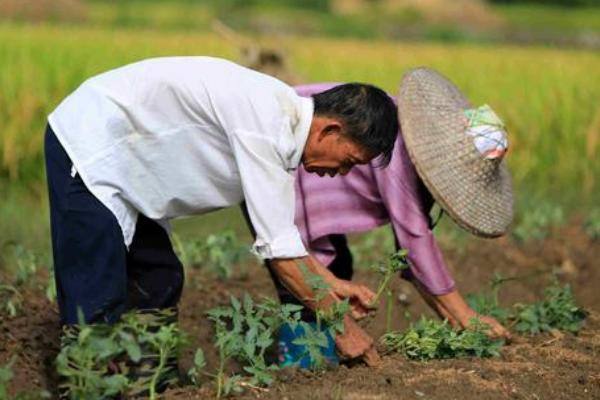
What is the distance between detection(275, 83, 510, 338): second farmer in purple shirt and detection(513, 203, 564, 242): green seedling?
2.83 metres

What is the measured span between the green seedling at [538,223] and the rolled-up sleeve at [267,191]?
13.1ft

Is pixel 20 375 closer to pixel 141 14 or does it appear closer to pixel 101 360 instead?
pixel 101 360

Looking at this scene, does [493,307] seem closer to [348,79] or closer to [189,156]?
[189,156]

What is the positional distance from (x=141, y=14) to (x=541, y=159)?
851 inches

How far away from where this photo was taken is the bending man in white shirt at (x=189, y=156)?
12.1ft

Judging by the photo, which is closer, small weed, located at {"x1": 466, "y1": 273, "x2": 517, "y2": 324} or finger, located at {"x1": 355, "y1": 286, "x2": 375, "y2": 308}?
finger, located at {"x1": 355, "y1": 286, "x2": 375, "y2": 308}

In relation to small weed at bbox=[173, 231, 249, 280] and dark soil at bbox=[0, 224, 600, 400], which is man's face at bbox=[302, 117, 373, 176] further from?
small weed at bbox=[173, 231, 249, 280]

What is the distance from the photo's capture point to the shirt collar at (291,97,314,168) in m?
3.74

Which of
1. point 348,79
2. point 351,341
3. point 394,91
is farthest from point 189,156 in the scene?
point 348,79

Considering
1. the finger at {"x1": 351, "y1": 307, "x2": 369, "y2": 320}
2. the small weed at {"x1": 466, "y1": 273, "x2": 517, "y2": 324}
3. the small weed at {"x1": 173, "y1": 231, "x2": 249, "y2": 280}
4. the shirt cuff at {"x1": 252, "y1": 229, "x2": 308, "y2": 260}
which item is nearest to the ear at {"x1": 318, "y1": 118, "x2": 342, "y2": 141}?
the shirt cuff at {"x1": 252, "y1": 229, "x2": 308, "y2": 260}

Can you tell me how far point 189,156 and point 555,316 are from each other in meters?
1.64

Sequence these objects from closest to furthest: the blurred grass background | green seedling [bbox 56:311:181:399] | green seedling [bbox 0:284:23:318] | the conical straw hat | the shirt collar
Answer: green seedling [bbox 56:311:181:399] → the shirt collar → the conical straw hat → green seedling [bbox 0:284:23:318] → the blurred grass background

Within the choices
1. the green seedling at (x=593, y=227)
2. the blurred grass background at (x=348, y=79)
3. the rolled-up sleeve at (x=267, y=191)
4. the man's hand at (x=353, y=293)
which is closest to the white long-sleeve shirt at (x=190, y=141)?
the rolled-up sleeve at (x=267, y=191)

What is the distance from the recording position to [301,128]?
3.75 m
